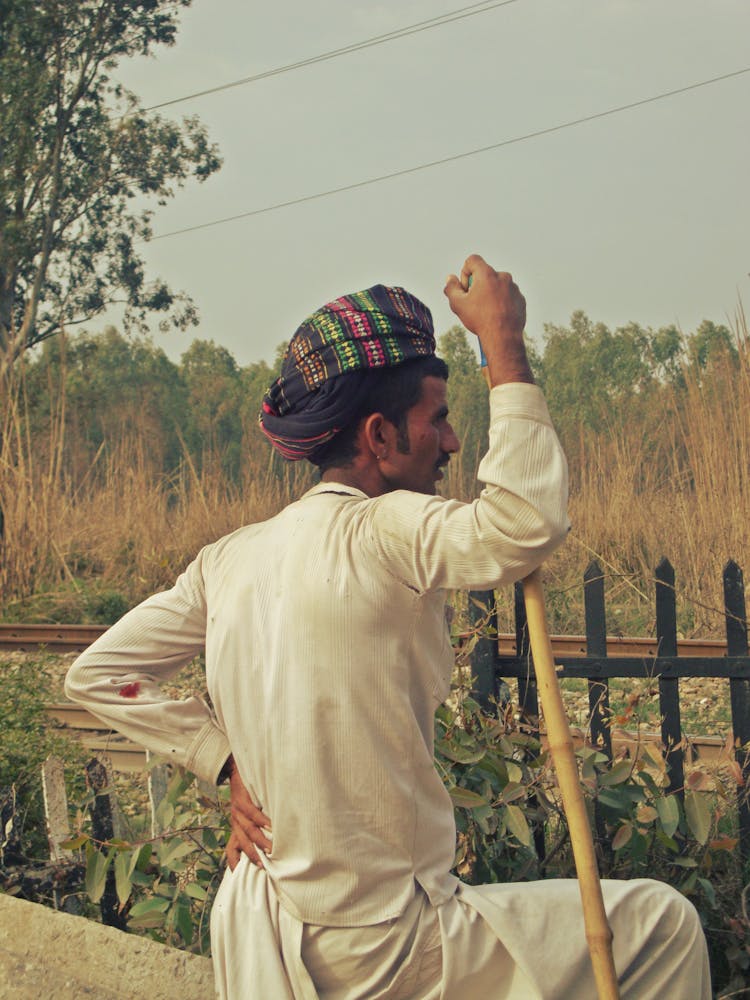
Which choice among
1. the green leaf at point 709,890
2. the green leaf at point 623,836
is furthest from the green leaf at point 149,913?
the green leaf at point 709,890

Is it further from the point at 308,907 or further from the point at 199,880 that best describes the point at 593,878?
the point at 199,880

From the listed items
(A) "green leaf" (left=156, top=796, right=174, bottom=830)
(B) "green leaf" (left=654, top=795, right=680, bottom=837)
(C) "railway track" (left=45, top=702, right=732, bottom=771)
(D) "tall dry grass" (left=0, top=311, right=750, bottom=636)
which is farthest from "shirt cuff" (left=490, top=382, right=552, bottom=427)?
(D) "tall dry grass" (left=0, top=311, right=750, bottom=636)

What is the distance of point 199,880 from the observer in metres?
3.10

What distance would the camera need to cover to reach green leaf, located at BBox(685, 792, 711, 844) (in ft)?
9.73

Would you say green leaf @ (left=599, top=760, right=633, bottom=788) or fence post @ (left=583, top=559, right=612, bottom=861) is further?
fence post @ (left=583, top=559, right=612, bottom=861)

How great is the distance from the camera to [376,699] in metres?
1.78

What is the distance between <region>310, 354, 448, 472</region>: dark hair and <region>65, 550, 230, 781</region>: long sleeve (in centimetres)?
37

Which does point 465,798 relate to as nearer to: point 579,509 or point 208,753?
point 208,753

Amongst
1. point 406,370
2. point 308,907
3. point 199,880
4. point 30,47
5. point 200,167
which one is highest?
point 30,47

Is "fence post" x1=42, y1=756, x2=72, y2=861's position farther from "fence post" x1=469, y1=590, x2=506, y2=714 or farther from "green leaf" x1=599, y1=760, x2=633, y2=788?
"green leaf" x1=599, y1=760, x2=633, y2=788

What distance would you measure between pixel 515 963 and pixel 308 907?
344mm

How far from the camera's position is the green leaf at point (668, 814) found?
2953 millimetres

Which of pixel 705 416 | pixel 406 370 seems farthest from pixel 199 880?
pixel 705 416

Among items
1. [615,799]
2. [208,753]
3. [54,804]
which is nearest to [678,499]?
[615,799]
